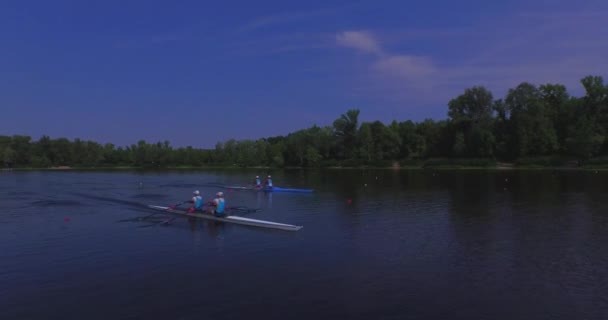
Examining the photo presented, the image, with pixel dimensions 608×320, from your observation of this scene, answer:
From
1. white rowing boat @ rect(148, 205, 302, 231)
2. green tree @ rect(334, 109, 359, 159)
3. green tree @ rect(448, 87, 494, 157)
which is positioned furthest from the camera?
green tree @ rect(334, 109, 359, 159)

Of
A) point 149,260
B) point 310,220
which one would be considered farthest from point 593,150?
point 149,260

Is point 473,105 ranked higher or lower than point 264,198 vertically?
higher

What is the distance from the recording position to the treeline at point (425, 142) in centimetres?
9044

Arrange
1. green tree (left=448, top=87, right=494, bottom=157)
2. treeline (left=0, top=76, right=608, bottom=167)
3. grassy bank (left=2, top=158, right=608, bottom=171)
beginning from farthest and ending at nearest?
green tree (left=448, top=87, right=494, bottom=157), treeline (left=0, top=76, right=608, bottom=167), grassy bank (left=2, top=158, right=608, bottom=171)

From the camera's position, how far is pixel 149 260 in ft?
57.7

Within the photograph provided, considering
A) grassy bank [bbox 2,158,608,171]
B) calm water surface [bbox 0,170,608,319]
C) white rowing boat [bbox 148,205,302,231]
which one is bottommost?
calm water surface [bbox 0,170,608,319]

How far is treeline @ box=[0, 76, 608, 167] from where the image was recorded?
90438mm

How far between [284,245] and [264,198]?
836 inches

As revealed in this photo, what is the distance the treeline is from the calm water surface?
68.5 m

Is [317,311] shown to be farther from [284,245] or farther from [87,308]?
[284,245]

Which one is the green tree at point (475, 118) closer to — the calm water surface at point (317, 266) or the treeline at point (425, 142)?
the treeline at point (425, 142)

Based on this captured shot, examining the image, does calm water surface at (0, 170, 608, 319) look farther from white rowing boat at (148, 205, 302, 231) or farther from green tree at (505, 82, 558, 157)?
green tree at (505, 82, 558, 157)

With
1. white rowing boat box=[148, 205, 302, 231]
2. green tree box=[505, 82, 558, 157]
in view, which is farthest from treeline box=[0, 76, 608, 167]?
white rowing boat box=[148, 205, 302, 231]

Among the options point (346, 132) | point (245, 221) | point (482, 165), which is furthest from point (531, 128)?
point (245, 221)
